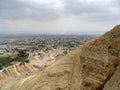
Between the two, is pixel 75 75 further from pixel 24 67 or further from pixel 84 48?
pixel 24 67

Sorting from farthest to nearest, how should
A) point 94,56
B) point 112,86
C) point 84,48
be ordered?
point 84,48 → point 94,56 → point 112,86

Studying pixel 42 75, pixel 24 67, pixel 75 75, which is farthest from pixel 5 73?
pixel 75 75

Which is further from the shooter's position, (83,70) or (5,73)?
(5,73)

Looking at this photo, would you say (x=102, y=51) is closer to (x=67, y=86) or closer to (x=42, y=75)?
(x=67, y=86)

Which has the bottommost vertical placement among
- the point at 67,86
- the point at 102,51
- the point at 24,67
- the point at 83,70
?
the point at 24,67

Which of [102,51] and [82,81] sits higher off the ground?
[102,51]

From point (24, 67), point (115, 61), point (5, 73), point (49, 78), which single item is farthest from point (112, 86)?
point (24, 67)

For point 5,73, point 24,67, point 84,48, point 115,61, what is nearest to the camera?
point 115,61
